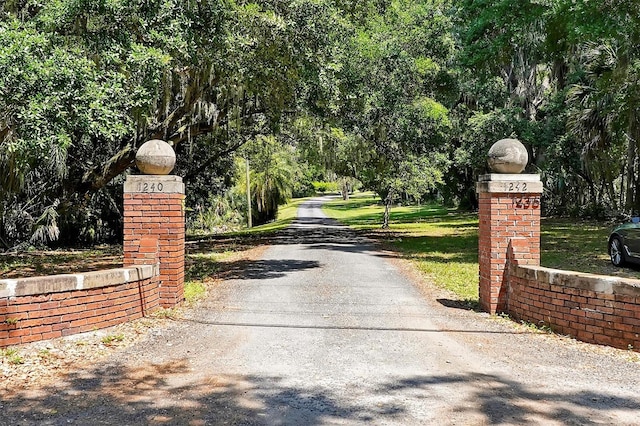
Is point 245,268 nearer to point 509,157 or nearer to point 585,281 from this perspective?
A: point 509,157

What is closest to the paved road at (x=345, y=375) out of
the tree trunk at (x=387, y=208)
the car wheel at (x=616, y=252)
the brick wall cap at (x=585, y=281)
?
the brick wall cap at (x=585, y=281)

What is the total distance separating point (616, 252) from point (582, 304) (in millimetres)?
6822

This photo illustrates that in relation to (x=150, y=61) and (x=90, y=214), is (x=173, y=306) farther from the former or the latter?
(x=90, y=214)

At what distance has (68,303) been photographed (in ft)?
19.8

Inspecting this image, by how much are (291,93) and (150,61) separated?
12.7 ft

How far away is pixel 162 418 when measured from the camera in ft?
13.1

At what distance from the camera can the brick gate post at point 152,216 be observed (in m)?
7.36

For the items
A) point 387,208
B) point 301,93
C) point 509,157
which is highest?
point 301,93

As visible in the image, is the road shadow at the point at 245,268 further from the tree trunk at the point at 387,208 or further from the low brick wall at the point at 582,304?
the tree trunk at the point at 387,208

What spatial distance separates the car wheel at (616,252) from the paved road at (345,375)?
5.90 meters

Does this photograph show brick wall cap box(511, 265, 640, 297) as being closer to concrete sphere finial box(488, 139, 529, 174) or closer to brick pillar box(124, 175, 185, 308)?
concrete sphere finial box(488, 139, 529, 174)

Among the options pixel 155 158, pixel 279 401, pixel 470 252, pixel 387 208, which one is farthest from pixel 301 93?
pixel 387 208

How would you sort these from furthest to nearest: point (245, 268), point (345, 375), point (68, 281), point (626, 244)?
point (245, 268), point (626, 244), point (68, 281), point (345, 375)

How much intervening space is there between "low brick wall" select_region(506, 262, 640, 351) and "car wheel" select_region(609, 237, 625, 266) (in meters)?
6.00
